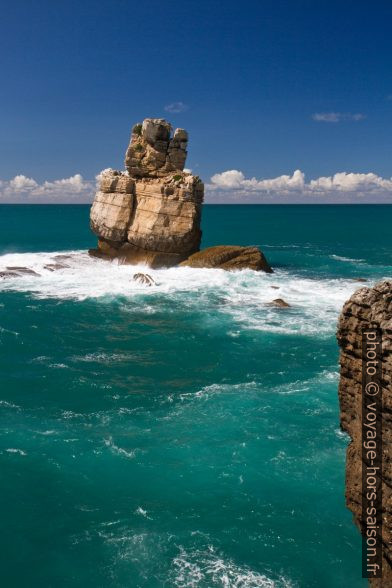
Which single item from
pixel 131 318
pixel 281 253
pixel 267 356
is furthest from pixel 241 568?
pixel 281 253

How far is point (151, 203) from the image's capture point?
194 ft

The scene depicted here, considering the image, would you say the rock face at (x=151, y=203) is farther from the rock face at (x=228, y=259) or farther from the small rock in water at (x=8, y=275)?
the small rock in water at (x=8, y=275)

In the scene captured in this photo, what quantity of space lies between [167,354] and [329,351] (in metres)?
11.2

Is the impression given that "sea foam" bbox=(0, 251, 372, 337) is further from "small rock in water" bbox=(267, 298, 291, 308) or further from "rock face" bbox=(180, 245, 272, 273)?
"rock face" bbox=(180, 245, 272, 273)

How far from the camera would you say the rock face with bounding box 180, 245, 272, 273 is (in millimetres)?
57344

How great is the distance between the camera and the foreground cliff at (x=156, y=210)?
57781 mm

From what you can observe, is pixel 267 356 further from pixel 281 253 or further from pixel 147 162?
pixel 281 253

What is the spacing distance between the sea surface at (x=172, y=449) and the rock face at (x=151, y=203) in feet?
55.2

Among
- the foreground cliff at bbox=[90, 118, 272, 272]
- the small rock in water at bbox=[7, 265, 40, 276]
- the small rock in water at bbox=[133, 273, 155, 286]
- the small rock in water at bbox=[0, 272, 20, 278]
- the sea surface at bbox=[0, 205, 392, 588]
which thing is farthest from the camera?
the small rock in water at bbox=[7, 265, 40, 276]

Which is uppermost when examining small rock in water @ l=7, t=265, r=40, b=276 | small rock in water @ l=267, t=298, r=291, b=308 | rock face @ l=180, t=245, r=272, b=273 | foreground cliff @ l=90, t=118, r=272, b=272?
foreground cliff @ l=90, t=118, r=272, b=272

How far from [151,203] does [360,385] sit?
50.4 m

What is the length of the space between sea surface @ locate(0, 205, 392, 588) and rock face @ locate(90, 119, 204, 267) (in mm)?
16814

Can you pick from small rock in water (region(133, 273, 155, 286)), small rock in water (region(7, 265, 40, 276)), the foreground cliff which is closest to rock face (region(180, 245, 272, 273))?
the foreground cliff

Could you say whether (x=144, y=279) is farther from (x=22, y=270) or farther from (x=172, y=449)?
(x=172, y=449)
